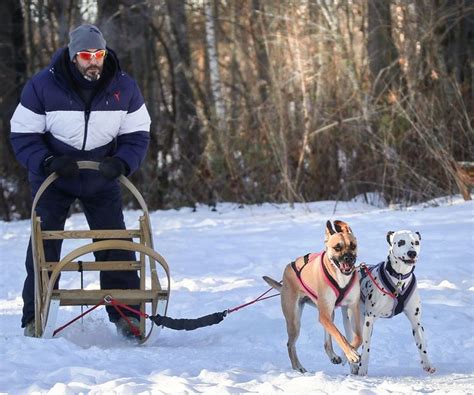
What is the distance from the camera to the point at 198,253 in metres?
9.94

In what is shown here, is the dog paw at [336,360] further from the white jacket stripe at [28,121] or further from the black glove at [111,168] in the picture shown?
the white jacket stripe at [28,121]

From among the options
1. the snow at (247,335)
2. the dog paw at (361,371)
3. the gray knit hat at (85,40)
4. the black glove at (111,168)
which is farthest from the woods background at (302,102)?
the dog paw at (361,371)

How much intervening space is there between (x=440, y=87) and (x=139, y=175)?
18.3ft

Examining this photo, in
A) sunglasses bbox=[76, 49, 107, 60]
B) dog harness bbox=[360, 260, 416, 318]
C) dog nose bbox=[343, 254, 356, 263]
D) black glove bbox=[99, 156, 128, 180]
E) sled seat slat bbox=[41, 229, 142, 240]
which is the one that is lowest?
dog harness bbox=[360, 260, 416, 318]

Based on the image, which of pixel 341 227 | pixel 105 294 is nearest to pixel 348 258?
pixel 341 227

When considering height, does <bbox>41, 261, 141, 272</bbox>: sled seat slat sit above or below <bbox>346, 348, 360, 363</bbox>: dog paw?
above

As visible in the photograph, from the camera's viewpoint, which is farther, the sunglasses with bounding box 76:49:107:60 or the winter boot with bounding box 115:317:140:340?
the winter boot with bounding box 115:317:140:340

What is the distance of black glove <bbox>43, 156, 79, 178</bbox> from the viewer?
5.57m

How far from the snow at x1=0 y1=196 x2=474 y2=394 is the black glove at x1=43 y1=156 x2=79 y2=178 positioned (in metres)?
0.97

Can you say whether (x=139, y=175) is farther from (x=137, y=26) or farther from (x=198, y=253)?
(x=198, y=253)

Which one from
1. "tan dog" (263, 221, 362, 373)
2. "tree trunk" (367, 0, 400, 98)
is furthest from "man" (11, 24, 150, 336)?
"tree trunk" (367, 0, 400, 98)

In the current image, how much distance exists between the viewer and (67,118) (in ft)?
18.7

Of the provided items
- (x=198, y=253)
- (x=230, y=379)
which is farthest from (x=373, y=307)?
(x=198, y=253)

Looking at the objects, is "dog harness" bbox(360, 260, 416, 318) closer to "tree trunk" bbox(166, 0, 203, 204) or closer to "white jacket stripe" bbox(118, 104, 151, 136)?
"white jacket stripe" bbox(118, 104, 151, 136)
